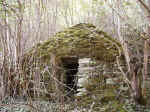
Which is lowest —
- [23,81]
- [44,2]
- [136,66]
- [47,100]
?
[47,100]

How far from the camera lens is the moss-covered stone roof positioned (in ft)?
10.1

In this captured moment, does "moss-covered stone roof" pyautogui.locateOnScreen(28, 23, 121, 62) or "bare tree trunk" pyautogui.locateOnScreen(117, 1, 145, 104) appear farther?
"moss-covered stone roof" pyautogui.locateOnScreen(28, 23, 121, 62)

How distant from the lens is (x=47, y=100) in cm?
293

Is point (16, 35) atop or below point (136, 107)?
atop

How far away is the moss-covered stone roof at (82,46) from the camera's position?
3.09 metres

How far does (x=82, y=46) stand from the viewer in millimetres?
3172

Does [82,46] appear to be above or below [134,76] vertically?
above

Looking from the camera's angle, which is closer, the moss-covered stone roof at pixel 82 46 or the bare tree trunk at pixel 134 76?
the bare tree trunk at pixel 134 76

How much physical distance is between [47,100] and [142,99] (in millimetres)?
1623

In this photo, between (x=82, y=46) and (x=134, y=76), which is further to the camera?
(x=82, y=46)

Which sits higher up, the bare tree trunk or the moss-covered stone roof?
the moss-covered stone roof

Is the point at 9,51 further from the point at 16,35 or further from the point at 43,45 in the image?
the point at 43,45

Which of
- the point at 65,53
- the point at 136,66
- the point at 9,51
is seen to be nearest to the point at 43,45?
the point at 65,53

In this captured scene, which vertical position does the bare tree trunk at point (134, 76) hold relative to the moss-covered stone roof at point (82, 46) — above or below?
below
